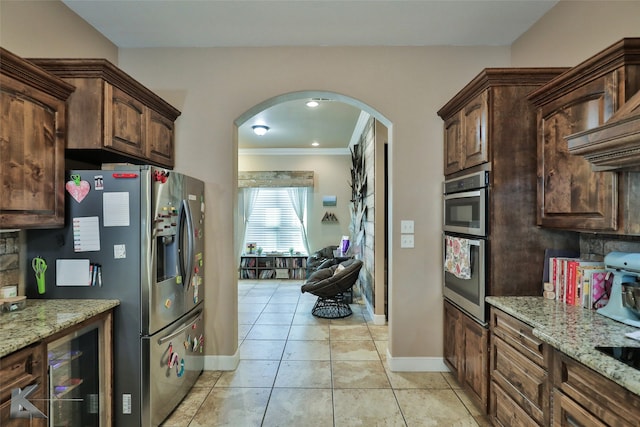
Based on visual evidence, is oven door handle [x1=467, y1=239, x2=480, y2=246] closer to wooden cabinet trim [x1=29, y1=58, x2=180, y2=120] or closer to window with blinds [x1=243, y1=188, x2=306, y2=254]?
wooden cabinet trim [x1=29, y1=58, x2=180, y2=120]

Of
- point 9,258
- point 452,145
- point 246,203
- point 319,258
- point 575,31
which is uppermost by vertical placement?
point 575,31

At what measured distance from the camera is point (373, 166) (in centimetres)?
426

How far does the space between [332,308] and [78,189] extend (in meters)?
3.57

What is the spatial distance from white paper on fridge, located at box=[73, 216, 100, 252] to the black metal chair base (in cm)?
301

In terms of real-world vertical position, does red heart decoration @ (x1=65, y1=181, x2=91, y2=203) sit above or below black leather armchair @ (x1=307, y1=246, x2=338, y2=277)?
above

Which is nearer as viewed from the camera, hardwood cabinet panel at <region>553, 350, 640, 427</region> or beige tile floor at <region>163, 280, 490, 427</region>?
hardwood cabinet panel at <region>553, 350, 640, 427</region>

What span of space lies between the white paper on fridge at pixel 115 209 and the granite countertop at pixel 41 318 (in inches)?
19.7

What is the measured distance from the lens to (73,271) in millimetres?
1990

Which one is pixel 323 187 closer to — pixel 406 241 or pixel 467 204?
pixel 406 241

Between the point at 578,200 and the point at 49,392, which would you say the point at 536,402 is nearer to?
the point at 578,200

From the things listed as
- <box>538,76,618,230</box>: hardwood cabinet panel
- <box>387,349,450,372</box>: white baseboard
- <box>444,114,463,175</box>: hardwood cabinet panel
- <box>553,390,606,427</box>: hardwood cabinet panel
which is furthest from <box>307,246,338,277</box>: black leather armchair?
<box>553,390,606,427</box>: hardwood cabinet panel

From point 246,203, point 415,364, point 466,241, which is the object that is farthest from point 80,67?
point 246,203

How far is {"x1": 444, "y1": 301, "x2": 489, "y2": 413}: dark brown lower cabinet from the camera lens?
2.08 meters

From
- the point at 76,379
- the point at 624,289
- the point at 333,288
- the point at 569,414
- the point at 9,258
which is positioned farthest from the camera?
the point at 333,288
